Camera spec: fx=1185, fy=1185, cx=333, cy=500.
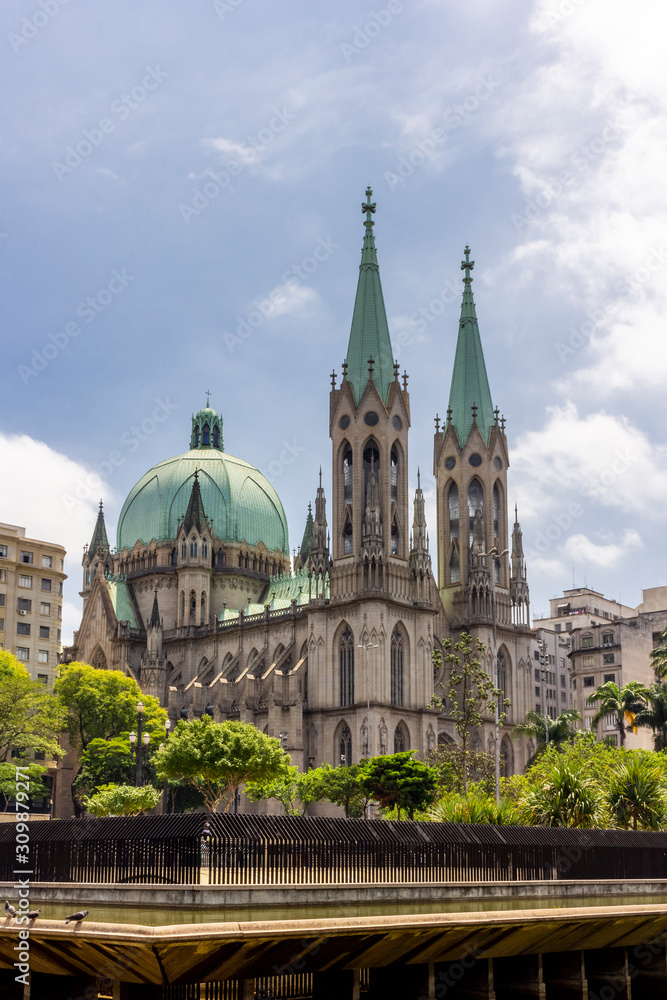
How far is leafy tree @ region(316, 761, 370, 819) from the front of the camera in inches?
2810

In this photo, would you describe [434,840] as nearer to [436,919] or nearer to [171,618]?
[436,919]

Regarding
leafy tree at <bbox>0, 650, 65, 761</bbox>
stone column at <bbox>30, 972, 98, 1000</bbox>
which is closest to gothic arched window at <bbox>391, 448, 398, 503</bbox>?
leafy tree at <bbox>0, 650, 65, 761</bbox>

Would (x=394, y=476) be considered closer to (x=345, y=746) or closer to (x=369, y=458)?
(x=369, y=458)

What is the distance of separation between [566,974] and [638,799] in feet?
36.8

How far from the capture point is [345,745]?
88.2m

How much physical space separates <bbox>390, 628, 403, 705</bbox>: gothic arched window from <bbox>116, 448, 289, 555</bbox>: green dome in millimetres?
32478

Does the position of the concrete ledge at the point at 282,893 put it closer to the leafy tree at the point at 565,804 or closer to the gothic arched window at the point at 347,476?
the leafy tree at the point at 565,804

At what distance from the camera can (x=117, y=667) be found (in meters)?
112

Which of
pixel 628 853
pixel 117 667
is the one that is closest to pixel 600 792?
pixel 628 853

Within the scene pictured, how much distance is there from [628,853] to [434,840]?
28.4 feet

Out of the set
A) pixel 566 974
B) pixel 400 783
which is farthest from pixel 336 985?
pixel 400 783

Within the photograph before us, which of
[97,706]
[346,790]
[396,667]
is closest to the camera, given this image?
[346,790]

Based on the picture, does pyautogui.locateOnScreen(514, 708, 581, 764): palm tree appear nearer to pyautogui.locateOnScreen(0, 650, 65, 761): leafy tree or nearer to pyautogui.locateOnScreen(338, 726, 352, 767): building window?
pyautogui.locateOnScreen(338, 726, 352, 767): building window

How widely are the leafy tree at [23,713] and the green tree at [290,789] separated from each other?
610 inches
